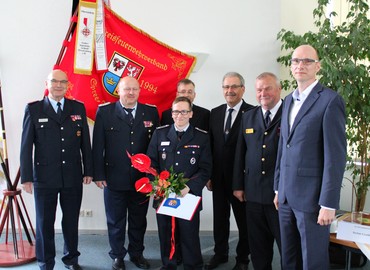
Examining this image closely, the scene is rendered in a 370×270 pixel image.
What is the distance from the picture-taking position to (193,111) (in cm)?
296

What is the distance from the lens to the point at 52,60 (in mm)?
3592

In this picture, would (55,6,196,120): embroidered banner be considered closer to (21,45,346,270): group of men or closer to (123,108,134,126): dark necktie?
(21,45,346,270): group of men

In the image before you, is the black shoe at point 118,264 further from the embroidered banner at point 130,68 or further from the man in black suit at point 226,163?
the embroidered banner at point 130,68

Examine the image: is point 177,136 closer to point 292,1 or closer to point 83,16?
point 83,16

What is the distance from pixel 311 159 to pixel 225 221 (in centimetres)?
132

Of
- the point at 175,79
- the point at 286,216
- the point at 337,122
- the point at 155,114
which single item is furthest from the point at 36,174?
the point at 337,122

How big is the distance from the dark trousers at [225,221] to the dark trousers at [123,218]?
23.8 inches

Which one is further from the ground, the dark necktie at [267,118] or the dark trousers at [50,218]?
the dark necktie at [267,118]

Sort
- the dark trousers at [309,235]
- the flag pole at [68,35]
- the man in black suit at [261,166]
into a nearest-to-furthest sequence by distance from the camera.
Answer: the dark trousers at [309,235] < the man in black suit at [261,166] < the flag pole at [68,35]

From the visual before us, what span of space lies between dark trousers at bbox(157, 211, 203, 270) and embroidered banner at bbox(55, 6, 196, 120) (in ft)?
4.35

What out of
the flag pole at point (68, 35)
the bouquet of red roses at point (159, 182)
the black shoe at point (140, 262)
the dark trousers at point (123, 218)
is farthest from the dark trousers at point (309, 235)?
the flag pole at point (68, 35)

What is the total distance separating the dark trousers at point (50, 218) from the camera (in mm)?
2607

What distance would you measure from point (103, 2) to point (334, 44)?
2.12 metres

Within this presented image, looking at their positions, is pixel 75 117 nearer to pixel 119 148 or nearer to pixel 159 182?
pixel 119 148
